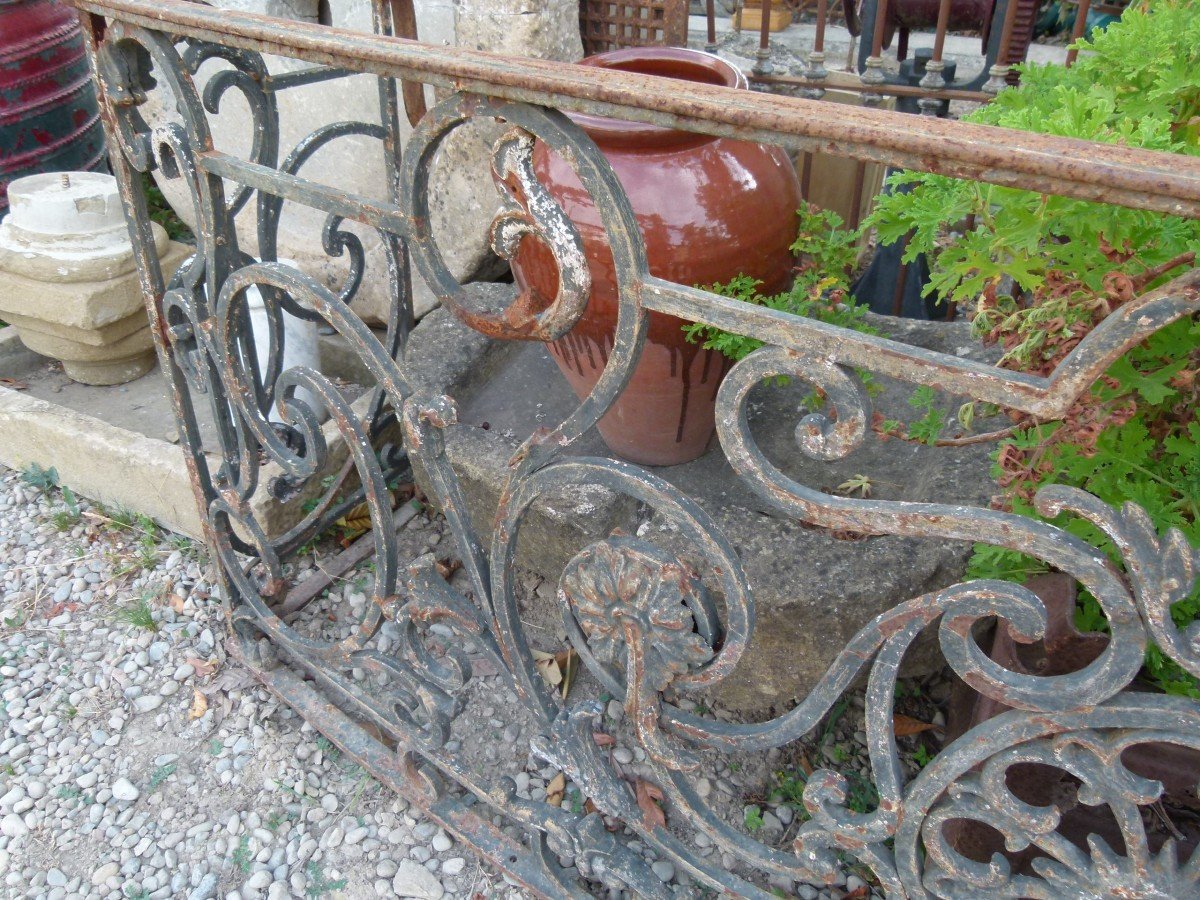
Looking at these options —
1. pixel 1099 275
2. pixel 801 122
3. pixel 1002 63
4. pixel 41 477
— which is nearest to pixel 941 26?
pixel 1002 63

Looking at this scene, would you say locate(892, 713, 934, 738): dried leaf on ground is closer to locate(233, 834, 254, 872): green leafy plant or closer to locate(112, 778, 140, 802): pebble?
locate(233, 834, 254, 872): green leafy plant

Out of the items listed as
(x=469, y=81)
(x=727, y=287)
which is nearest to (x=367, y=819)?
(x=727, y=287)

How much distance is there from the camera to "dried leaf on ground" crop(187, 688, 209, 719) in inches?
89.1

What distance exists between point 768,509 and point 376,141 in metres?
2.10

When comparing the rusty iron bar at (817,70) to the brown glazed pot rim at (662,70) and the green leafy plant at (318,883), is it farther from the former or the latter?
the green leafy plant at (318,883)

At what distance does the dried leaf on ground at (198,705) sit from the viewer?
7.43ft

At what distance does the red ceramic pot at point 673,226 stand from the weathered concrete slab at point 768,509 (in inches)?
10.8

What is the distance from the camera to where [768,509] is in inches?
→ 85.0

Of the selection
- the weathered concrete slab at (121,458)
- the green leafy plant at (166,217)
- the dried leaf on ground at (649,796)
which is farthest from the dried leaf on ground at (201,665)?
the green leafy plant at (166,217)

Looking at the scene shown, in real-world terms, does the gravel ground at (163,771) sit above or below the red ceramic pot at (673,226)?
below

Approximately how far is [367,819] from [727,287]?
143 cm

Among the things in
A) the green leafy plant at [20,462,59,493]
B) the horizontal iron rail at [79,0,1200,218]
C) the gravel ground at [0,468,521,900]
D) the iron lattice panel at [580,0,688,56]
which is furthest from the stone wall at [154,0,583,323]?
the horizontal iron rail at [79,0,1200,218]

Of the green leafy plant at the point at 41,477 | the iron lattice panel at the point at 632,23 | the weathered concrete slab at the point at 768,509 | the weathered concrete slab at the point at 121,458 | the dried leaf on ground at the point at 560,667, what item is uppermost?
the iron lattice panel at the point at 632,23

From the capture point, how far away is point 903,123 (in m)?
0.86
